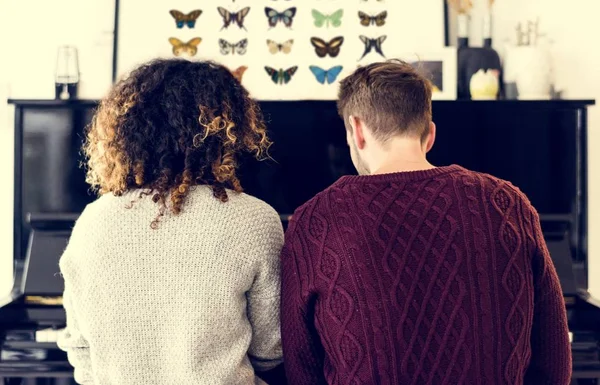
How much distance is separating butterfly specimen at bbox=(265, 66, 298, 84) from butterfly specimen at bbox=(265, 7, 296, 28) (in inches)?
6.8

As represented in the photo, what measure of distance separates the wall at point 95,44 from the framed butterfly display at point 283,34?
0.14 meters

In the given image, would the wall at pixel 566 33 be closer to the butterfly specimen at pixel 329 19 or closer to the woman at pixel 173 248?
the butterfly specimen at pixel 329 19

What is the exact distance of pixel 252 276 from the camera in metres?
1.47

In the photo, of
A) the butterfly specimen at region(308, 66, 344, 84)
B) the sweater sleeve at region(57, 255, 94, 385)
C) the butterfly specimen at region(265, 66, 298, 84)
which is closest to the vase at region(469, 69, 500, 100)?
the butterfly specimen at region(308, 66, 344, 84)

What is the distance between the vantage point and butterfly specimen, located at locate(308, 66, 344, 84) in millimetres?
2619

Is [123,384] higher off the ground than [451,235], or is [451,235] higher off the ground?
[451,235]

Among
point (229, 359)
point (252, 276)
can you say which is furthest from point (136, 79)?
point (229, 359)

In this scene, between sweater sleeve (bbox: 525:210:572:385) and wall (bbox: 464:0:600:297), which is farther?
wall (bbox: 464:0:600:297)

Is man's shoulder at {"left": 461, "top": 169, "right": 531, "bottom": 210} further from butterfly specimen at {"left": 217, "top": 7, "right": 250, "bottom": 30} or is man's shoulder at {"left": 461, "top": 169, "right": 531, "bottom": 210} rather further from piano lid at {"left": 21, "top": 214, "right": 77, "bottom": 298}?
butterfly specimen at {"left": 217, "top": 7, "right": 250, "bottom": 30}

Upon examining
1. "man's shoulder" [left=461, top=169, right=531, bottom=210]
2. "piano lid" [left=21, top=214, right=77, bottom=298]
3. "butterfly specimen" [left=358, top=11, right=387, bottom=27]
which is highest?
"butterfly specimen" [left=358, top=11, right=387, bottom=27]

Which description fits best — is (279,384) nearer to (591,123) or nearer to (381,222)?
(381,222)

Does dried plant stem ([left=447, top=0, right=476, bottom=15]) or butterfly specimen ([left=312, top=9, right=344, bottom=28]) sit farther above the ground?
dried plant stem ([left=447, top=0, right=476, bottom=15])

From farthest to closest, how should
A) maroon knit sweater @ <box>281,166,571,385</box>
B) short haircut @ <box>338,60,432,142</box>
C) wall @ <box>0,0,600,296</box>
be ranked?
wall @ <box>0,0,600,296</box>
short haircut @ <box>338,60,432,142</box>
maroon knit sweater @ <box>281,166,571,385</box>

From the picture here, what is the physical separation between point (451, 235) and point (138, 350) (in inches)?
26.4
